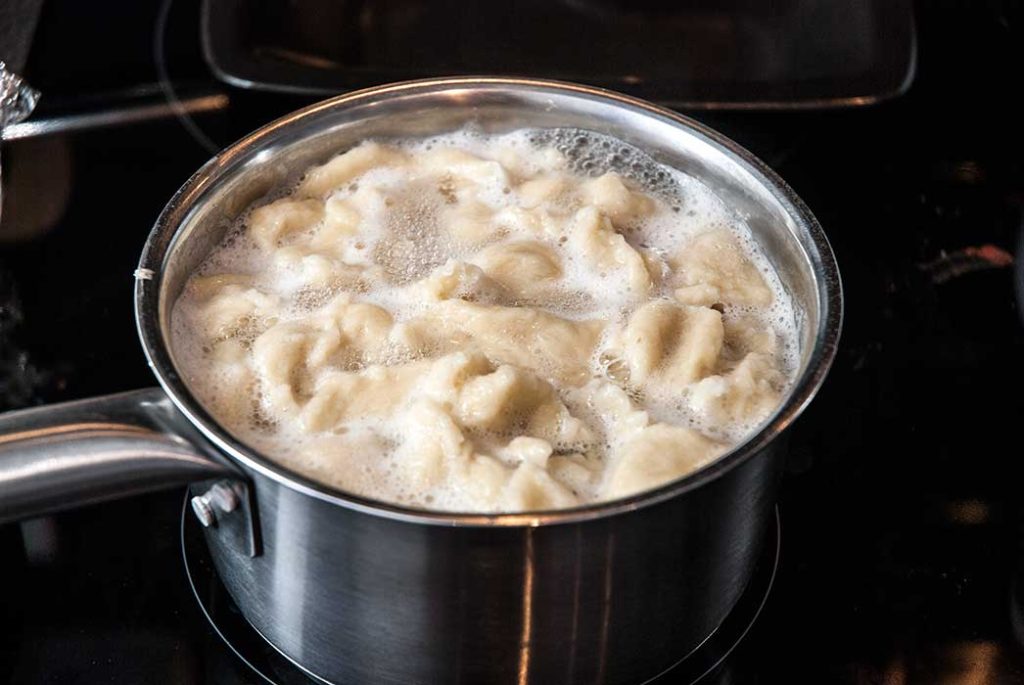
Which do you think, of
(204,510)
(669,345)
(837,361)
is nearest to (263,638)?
(204,510)

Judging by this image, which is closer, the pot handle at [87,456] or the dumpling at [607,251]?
the pot handle at [87,456]

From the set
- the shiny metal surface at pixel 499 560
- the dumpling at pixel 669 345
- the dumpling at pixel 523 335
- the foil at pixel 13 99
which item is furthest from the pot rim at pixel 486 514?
the foil at pixel 13 99

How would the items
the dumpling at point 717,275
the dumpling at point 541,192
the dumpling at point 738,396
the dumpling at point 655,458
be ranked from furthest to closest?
the dumpling at point 541,192, the dumpling at point 717,275, the dumpling at point 738,396, the dumpling at point 655,458

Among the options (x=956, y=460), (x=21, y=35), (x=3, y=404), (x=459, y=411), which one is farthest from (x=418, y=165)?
(x=21, y=35)

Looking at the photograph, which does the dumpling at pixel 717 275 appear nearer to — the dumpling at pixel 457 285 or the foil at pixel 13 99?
the dumpling at pixel 457 285

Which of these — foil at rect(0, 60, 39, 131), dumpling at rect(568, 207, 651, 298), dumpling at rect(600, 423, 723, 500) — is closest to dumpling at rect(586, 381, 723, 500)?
dumpling at rect(600, 423, 723, 500)

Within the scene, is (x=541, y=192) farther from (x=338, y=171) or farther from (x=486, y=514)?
(x=486, y=514)

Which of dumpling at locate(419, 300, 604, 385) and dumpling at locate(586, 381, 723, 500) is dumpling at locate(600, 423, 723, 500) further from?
dumpling at locate(419, 300, 604, 385)

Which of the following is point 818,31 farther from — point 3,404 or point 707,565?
point 3,404
